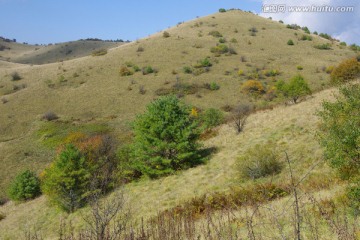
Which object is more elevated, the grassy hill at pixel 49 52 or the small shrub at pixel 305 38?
the grassy hill at pixel 49 52

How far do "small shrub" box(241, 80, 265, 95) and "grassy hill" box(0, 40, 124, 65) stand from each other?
86554 millimetres

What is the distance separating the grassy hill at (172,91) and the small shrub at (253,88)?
36.2 inches

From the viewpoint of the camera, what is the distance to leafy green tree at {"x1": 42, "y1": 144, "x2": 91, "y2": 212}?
23703 mm

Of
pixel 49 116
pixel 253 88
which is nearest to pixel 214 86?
pixel 253 88

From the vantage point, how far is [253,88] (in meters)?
54.3

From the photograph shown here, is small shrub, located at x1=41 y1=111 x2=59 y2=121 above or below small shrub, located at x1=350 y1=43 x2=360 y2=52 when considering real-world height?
below

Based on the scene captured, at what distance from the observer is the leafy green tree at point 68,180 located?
23.7 metres

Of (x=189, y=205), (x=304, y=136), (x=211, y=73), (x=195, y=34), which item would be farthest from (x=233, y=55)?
(x=189, y=205)

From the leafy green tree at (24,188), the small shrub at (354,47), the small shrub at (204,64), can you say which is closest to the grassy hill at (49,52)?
the small shrub at (204,64)

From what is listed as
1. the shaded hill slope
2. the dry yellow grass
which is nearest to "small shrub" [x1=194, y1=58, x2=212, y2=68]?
the shaded hill slope

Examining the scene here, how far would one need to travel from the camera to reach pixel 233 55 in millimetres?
69875

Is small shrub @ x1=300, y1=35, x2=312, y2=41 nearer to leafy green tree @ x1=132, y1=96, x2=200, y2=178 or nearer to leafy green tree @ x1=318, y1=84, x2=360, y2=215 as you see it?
leafy green tree @ x1=132, y1=96, x2=200, y2=178

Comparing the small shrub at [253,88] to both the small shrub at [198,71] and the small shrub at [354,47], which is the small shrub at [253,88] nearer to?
the small shrub at [198,71]

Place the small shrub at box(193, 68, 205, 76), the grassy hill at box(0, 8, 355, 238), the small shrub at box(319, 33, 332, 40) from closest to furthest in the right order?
the grassy hill at box(0, 8, 355, 238), the small shrub at box(193, 68, 205, 76), the small shrub at box(319, 33, 332, 40)
